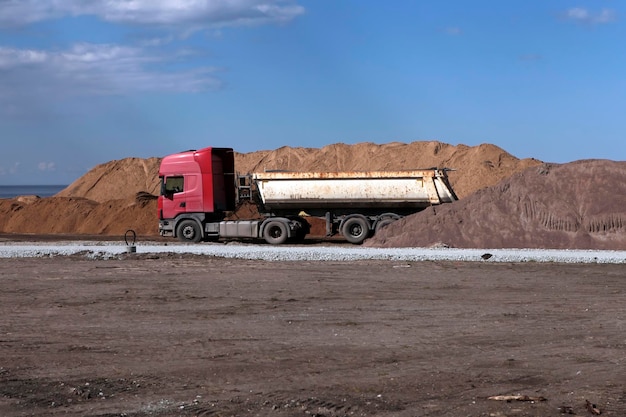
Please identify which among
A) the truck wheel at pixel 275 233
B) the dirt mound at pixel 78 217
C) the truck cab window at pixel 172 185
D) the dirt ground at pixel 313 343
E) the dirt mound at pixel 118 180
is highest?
the dirt mound at pixel 118 180

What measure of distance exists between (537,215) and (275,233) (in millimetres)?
8989

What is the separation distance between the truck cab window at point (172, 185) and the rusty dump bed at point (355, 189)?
2.57 m

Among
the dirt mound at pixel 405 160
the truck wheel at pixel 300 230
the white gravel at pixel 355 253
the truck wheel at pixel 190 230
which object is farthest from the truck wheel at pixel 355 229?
the dirt mound at pixel 405 160

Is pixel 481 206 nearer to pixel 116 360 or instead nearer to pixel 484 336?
pixel 484 336

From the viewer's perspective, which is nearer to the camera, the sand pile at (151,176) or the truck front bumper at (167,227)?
the truck front bumper at (167,227)

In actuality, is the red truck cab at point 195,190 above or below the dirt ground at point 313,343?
above

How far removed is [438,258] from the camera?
2214 centimetres

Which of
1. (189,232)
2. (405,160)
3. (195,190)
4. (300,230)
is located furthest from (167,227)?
(405,160)

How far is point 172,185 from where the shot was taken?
98.0ft

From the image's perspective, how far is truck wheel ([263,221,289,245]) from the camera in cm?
2930

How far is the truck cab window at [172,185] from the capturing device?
29.7 metres

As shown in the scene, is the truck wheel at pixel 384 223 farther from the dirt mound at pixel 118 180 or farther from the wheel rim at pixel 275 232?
the dirt mound at pixel 118 180

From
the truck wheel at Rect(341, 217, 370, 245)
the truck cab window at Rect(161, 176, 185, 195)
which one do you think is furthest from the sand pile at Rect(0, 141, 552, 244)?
the truck wheel at Rect(341, 217, 370, 245)

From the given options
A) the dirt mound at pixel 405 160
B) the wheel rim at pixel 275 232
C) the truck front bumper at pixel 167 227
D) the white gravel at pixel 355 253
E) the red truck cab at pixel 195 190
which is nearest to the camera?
the white gravel at pixel 355 253
